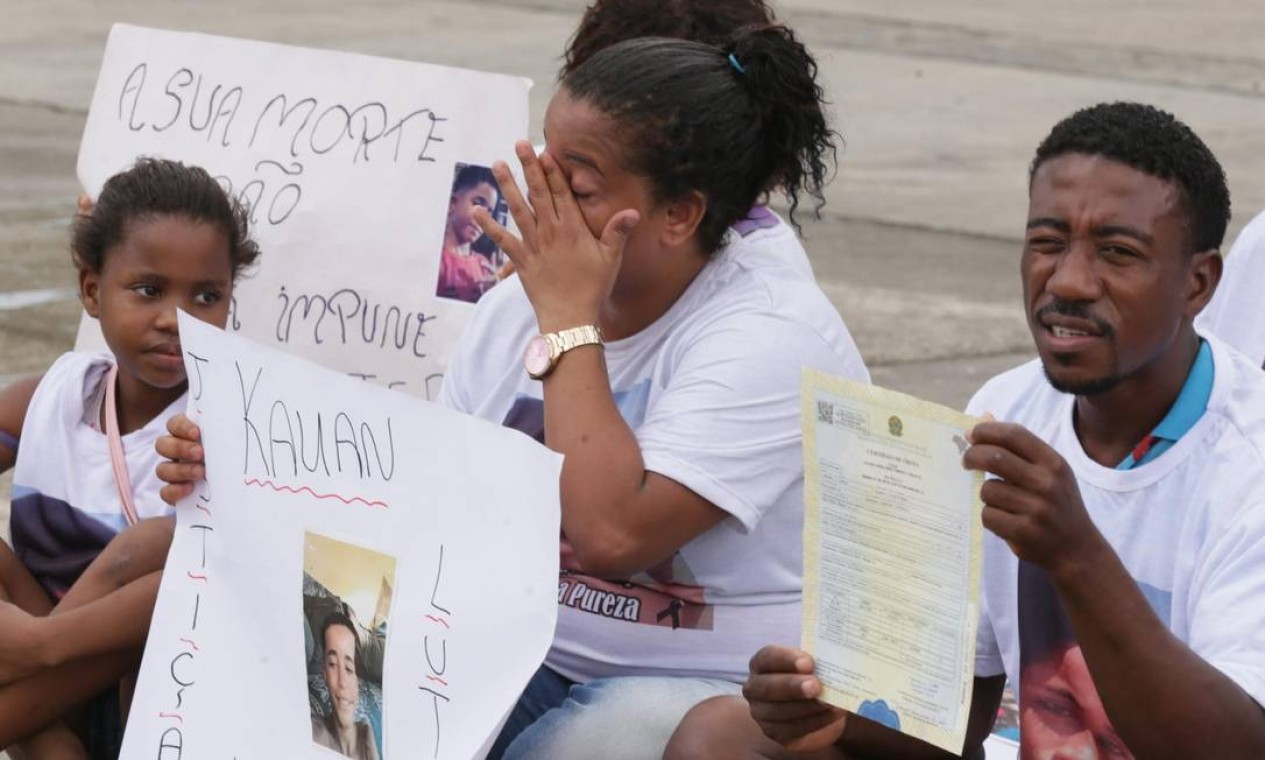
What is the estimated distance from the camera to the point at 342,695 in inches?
110

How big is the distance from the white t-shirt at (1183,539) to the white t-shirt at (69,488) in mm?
1318

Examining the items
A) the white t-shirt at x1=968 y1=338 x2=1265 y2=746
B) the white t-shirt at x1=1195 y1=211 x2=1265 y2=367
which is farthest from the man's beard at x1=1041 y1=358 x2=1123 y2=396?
the white t-shirt at x1=1195 y1=211 x2=1265 y2=367

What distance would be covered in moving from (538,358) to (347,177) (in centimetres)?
142

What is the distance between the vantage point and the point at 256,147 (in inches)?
169

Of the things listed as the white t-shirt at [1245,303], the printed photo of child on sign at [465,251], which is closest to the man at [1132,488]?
the white t-shirt at [1245,303]

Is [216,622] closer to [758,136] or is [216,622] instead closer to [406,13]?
[758,136]

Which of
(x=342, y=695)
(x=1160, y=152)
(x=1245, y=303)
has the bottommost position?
(x=342, y=695)

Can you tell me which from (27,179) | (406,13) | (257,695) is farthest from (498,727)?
(406,13)

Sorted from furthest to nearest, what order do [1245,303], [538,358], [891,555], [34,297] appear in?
[34,297] < [1245,303] < [538,358] < [891,555]

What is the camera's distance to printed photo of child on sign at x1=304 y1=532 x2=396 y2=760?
275 cm

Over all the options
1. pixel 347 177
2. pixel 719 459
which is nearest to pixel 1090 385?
pixel 719 459

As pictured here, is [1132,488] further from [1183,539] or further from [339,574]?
[339,574]

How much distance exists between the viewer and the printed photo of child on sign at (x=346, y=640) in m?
2.75

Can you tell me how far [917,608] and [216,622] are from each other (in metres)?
1.08
